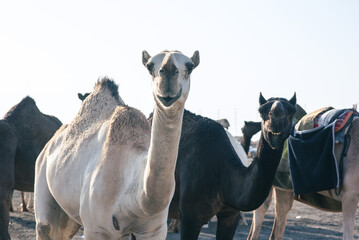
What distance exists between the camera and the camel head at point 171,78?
10.6ft

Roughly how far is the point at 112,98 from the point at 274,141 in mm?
1795

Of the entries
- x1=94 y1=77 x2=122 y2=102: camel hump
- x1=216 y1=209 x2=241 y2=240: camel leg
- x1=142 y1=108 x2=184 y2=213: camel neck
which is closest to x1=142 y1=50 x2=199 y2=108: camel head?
x1=142 y1=108 x2=184 y2=213: camel neck

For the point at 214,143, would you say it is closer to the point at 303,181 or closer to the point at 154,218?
the point at 303,181

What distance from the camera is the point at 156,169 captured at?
3609 mm

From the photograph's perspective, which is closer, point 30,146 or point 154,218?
point 154,218

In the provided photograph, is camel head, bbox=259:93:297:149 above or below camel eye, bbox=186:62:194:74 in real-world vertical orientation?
below

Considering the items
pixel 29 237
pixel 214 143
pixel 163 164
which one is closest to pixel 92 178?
pixel 163 164

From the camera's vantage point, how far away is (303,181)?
7.13 meters

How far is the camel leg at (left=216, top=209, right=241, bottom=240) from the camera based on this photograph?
6.14 metres

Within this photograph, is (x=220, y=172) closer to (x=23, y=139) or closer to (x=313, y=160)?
(x=313, y=160)

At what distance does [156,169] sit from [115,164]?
2.62 ft

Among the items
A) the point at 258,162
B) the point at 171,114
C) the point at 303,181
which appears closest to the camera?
the point at 171,114

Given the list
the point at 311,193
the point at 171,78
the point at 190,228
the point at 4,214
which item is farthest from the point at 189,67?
the point at 4,214

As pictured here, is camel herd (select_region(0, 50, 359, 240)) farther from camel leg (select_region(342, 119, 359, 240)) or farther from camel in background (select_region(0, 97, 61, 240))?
camel in background (select_region(0, 97, 61, 240))
